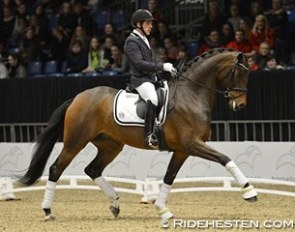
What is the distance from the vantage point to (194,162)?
15.7 metres

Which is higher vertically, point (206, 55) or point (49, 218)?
point (206, 55)

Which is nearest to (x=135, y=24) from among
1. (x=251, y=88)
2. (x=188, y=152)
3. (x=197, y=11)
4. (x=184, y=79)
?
(x=184, y=79)

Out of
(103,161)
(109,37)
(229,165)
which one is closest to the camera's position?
(229,165)

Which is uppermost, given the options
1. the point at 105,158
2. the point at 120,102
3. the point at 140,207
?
the point at 120,102

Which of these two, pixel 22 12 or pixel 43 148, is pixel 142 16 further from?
pixel 22 12

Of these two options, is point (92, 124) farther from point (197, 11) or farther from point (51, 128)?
point (197, 11)

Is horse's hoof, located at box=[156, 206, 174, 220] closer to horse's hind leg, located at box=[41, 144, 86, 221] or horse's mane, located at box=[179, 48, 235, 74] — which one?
horse's hind leg, located at box=[41, 144, 86, 221]

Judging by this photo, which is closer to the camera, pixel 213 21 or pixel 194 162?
pixel 194 162

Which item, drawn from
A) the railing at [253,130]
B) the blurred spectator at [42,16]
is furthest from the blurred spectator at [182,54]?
the blurred spectator at [42,16]

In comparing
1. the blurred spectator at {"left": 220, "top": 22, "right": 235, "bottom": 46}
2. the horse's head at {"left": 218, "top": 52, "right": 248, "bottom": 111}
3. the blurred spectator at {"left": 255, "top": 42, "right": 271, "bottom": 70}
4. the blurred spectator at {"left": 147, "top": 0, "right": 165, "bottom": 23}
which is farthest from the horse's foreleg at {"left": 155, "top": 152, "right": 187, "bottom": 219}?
the blurred spectator at {"left": 147, "top": 0, "right": 165, "bottom": 23}

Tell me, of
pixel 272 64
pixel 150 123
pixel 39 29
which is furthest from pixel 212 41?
pixel 150 123

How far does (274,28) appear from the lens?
16719mm

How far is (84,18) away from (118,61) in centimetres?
317

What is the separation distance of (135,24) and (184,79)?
891mm
